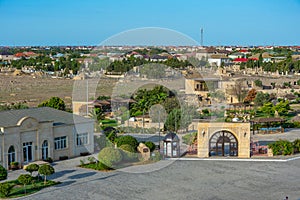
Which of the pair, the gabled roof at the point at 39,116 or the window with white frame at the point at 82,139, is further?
the window with white frame at the point at 82,139

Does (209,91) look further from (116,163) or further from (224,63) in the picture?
(224,63)

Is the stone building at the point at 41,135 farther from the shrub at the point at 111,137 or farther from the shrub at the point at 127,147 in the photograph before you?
the shrub at the point at 127,147

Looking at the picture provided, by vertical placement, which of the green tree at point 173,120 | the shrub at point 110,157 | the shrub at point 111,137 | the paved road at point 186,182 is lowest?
the paved road at point 186,182

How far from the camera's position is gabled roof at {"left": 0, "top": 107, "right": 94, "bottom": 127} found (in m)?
20.0

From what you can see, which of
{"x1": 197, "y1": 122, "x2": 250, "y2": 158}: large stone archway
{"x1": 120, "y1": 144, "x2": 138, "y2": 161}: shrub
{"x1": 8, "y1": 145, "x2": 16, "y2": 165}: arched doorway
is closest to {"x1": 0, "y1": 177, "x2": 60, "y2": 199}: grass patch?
{"x1": 8, "y1": 145, "x2": 16, "y2": 165}: arched doorway

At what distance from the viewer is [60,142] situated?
70.2 ft

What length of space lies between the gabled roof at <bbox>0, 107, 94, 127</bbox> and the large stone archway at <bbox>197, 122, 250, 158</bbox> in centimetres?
566

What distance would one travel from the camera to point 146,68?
60531 millimetres

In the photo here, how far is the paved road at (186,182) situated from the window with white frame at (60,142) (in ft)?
3.59

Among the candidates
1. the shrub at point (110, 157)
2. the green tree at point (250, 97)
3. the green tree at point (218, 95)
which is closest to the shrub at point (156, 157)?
the shrub at point (110, 157)

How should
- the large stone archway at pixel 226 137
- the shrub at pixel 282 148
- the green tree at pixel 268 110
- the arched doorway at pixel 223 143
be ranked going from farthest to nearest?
the green tree at pixel 268 110, the shrub at pixel 282 148, the arched doorway at pixel 223 143, the large stone archway at pixel 226 137

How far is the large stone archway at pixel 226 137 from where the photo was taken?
21.5 meters

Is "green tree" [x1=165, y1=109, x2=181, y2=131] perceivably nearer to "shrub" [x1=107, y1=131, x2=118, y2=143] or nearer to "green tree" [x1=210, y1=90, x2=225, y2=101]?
"shrub" [x1=107, y1=131, x2=118, y2=143]

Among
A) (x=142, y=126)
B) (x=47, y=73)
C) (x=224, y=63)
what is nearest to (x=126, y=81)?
(x=47, y=73)
